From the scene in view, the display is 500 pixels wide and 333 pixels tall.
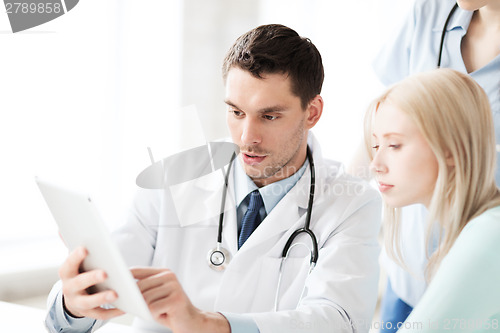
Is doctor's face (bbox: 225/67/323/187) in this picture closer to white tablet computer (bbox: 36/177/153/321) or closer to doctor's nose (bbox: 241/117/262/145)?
doctor's nose (bbox: 241/117/262/145)

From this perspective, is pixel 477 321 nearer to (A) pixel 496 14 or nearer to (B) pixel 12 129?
(A) pixel 496 14

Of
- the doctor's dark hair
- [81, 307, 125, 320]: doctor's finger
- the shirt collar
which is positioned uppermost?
the doctor's dark hair

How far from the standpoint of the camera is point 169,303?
3.09ft

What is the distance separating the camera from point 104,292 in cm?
93

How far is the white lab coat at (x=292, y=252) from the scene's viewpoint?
1.17m

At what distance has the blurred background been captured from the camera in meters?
2.17

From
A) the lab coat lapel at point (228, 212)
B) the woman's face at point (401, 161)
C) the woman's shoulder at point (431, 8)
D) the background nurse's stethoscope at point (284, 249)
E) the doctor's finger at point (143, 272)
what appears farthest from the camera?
the woman's shoulder at point (431, 8)

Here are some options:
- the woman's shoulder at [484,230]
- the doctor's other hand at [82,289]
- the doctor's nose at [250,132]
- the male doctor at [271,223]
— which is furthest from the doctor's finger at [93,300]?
the woman's shoulder at [484,230]

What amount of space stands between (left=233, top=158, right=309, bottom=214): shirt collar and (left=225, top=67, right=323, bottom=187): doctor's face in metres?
0.02

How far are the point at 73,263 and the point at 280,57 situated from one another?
66 centimetres

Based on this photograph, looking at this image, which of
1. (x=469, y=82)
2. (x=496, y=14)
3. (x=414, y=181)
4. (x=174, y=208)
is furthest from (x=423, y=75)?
(x=174, y=208)

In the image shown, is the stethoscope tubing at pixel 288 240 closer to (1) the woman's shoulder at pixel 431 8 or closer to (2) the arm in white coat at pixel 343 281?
(2) the arm in white coat at pixel 343 281

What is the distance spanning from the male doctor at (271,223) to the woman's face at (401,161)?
0.20m

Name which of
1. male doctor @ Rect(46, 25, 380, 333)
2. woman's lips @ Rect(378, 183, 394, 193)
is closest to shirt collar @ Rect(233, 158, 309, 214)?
male doctor @ Rect(46, 25, 380, 333)
